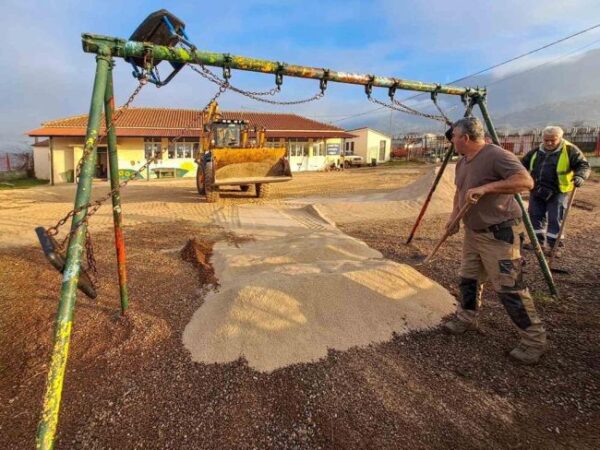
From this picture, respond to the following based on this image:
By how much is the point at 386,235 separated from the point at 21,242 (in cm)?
603

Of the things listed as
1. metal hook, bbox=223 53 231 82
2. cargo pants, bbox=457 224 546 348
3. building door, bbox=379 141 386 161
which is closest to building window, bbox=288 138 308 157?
building door, bbox=379 141 386 161

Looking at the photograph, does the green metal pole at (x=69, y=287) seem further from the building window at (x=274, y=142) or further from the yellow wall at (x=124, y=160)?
the building window at (x=274, y=142)

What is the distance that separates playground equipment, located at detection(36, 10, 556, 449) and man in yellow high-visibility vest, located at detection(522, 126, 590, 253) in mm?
1378

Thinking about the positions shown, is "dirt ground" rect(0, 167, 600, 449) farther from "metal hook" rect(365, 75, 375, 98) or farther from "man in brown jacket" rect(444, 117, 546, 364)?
"metal hook" rect(365, 75, 375, 98)

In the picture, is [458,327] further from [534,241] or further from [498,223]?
[534,241]

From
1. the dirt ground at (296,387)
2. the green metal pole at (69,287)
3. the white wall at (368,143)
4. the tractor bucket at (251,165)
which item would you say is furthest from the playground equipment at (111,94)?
the white wall at (368,143)

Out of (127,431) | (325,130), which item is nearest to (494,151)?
(127,431)

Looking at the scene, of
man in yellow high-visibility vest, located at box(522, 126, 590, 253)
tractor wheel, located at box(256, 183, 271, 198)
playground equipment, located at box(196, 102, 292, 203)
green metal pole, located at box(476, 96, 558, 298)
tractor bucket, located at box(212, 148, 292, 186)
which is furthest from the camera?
tractor wheel, located at box(256, 183, 271, 198)

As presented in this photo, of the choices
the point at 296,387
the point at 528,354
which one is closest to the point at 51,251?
the point at 296,387

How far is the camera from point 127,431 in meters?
1.94

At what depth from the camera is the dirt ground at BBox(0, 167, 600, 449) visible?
192 centimetres

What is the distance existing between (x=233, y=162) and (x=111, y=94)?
8.56 meters

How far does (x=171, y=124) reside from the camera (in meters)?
23.8

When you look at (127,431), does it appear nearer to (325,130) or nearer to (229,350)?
(229,350)
